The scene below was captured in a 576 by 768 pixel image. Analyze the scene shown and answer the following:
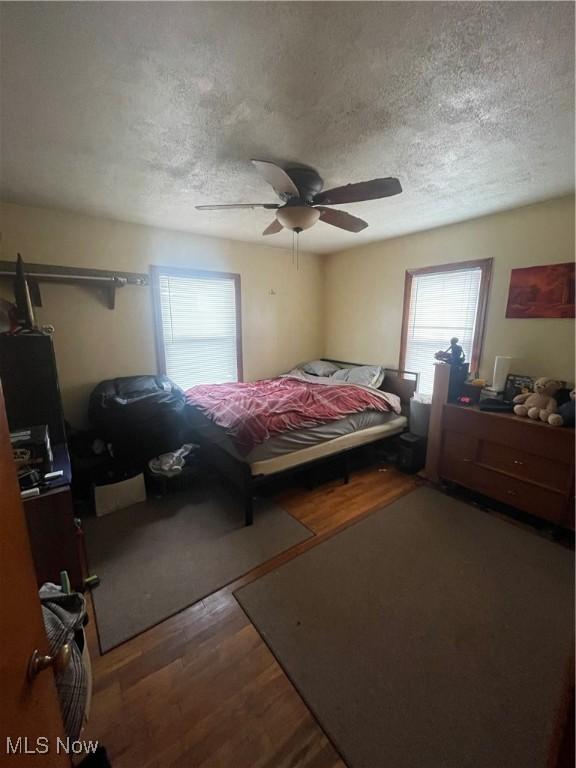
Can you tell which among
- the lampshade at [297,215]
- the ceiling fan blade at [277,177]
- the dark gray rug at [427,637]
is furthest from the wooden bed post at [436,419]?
the ceiling fan blade at [277,177]

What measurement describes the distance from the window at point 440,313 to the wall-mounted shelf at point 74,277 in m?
2.94

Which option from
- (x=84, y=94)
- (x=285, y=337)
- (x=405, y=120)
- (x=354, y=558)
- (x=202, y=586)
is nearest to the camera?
(x=84, y=94)

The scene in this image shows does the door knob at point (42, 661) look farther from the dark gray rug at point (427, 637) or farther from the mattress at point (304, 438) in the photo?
the mattress at point (304, 438)

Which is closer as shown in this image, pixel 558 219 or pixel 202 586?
pixel 202 586

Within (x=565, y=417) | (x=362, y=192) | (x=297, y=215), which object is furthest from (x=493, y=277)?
(x=297, y=215)

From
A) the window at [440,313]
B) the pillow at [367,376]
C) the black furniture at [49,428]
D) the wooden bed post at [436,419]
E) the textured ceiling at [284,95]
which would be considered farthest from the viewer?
the pillow at [367,376]

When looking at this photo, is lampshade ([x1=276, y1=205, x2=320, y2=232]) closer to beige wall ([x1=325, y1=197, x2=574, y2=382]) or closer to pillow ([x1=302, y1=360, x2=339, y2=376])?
beige wall ([x1=325, y1=197, x2=574, y2=382])

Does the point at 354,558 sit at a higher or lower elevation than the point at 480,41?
lower

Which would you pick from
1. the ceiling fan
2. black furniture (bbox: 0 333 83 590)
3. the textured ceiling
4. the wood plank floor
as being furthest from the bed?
the textured ceiling

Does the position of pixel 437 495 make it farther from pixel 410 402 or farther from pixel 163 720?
pixel 163 720

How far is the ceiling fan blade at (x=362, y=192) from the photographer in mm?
1730

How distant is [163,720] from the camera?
121cm

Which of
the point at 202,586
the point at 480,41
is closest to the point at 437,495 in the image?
the point at 202,586

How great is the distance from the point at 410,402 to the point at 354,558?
1930 mm
